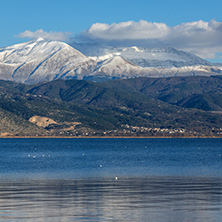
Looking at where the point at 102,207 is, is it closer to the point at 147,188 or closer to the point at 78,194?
the point at 78,194

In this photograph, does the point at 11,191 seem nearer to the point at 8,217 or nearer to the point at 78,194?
the point at 78,194

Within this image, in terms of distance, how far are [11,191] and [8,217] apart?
891 inches

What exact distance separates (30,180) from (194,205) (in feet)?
131

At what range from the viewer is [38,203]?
2298 inches

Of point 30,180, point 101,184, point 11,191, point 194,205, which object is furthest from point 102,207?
point 30,180

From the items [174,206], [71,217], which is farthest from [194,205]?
[71,217]

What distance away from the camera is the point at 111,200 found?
61.2 meters

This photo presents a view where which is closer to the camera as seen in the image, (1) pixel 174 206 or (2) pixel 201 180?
(1) pixel 174 206

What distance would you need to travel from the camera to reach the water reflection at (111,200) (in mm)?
49656

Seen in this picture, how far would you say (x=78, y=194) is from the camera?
6794 cm

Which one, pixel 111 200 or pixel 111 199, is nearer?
pixel 111 200

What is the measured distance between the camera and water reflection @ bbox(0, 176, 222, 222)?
49656 mm

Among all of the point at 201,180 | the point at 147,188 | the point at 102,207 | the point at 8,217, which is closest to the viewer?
the point at 8,217

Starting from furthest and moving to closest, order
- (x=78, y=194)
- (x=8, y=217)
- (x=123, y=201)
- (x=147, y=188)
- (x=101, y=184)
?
(x=101, y=184), (x=147, y=188), (x=78, y=194), (x=123, y=201), (x=8, y=217)
